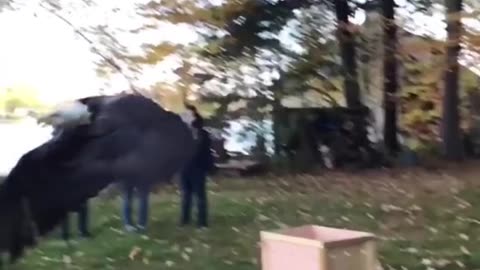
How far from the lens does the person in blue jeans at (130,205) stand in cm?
110

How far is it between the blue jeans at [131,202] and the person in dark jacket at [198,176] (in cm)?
5

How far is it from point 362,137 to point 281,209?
171 mm

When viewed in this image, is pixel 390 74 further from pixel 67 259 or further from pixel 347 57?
pixel 67 259

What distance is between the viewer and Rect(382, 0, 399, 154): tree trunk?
1.32m

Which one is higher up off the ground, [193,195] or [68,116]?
[68,116]

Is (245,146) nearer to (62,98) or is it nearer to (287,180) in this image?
(287,180)

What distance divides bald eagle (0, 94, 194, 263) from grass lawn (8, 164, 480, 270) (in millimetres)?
35

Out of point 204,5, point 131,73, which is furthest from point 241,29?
point 131,73

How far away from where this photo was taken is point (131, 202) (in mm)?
1103

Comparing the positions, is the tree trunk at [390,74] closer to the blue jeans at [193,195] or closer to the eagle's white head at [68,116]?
the blue jeans at [193,195]

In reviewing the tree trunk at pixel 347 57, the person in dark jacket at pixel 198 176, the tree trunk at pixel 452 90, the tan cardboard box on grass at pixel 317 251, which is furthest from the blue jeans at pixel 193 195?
the tree trunk at pixel 452 90

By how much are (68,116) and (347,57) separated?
0.42 metres

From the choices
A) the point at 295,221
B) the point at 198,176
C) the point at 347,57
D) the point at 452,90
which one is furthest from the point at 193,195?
the point at 452,90

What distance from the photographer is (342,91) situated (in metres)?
1.28
